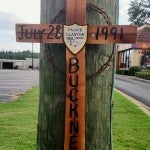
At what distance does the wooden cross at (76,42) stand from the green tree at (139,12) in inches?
2478

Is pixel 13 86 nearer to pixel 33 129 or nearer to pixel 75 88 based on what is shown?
pixel 33 129

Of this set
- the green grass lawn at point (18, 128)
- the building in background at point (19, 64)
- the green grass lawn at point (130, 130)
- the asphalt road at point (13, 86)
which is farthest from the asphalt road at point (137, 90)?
the building in background at point (19, 64)

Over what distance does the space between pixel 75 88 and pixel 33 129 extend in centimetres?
489

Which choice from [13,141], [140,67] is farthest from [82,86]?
[140,67]

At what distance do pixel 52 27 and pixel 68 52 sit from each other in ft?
0.60

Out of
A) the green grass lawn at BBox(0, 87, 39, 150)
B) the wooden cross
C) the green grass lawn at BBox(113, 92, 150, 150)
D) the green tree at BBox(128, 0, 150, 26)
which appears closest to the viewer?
the wooden cross

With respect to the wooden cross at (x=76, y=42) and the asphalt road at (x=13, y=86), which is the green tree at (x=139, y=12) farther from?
the wooden cross at (x=76, y=42)

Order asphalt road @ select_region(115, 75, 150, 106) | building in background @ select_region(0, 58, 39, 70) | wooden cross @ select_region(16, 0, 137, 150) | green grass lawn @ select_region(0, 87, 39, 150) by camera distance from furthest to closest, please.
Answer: building in background @ select_region(0, 58, 39, 70)
asphalt road @ select_region(115, 75, 150, 106)
green grass lawn @ select_region(0, 87, 39, 150)
wooden cross @ select_region(16, 0, 137, 150)

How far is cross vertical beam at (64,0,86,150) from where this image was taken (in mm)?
2178

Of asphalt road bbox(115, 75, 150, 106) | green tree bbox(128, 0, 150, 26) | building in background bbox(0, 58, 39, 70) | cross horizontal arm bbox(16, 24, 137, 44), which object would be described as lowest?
building in background bbox(0, 58, 39, 70)

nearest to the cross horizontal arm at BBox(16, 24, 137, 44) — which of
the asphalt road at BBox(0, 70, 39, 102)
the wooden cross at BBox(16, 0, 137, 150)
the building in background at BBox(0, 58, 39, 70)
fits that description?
the wooden cross at BBox(16, 0, 137, 150)

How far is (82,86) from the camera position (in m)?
2.19

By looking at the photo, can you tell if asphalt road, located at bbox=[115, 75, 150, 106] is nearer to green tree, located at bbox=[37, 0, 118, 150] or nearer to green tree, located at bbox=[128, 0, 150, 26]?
green tree, located at bbox=[37, 0, 118, 150]

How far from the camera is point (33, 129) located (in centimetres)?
693
